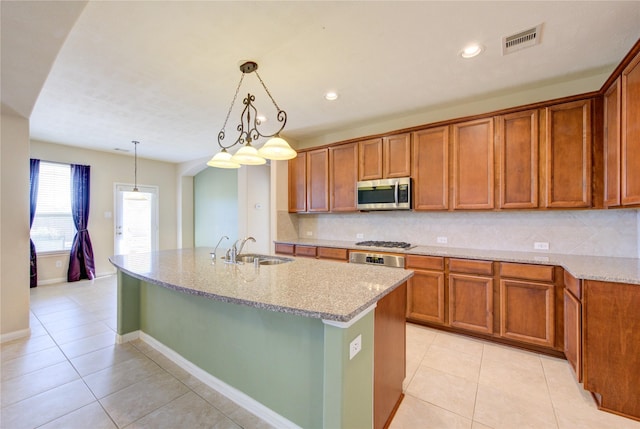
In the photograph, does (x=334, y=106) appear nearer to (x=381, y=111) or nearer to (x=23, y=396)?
(x=381, y=111)

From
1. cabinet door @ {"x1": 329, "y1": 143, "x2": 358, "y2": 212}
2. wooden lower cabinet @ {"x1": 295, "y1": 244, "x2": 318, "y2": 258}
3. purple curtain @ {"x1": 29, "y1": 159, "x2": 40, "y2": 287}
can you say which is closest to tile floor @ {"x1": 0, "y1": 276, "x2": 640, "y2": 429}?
wooden lower cabinet @ {"x1": 295, "y1": 244, "x2": 318, "y2": 258}

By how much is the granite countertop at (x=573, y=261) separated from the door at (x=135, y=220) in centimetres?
526

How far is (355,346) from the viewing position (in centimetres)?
127

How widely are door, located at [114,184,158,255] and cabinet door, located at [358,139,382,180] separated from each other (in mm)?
4492

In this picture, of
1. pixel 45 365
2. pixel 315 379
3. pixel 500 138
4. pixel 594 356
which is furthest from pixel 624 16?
pixel 45 365

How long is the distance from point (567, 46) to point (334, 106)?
213 cm

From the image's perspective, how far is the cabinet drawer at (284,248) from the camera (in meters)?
4.17

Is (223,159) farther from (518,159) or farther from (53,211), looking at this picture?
(53,211)

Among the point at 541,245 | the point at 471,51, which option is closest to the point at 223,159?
the point at 471,51

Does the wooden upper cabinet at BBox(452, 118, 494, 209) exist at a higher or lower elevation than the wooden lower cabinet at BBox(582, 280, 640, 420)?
higher

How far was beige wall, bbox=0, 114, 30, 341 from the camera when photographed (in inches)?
110

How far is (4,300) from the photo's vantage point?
9.18 feet

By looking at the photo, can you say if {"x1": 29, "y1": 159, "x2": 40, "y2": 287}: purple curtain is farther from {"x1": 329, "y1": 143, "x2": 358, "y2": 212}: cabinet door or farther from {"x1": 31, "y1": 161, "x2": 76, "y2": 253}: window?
{"x1": 329, "y1": 143, "x2": 358, "y2": 212}: cabinet door

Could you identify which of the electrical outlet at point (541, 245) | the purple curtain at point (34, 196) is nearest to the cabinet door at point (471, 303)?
the electrical outlet at point (541, 245)
